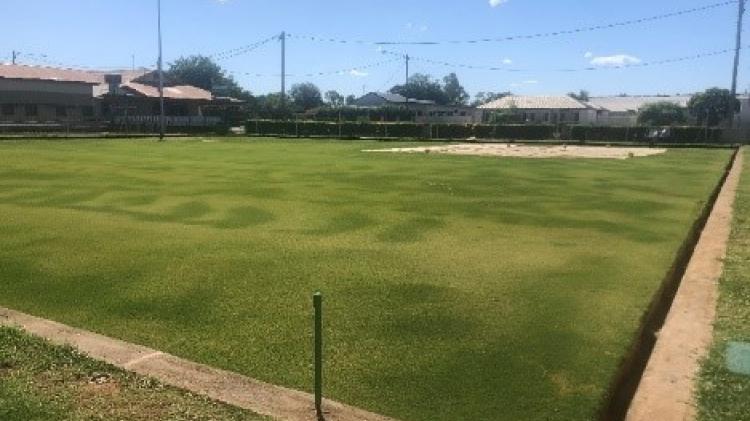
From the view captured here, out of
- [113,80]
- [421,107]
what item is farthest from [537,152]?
[421,107]

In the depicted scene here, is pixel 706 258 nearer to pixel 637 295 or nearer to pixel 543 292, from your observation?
pixel 637 295

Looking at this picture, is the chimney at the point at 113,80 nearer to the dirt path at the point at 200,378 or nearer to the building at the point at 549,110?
the building at the point at 549,110

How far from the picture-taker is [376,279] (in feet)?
25.3

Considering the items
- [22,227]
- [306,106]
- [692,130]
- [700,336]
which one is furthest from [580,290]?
[306,106]

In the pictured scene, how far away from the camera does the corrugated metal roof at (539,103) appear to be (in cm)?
8269

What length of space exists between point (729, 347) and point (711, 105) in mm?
71770

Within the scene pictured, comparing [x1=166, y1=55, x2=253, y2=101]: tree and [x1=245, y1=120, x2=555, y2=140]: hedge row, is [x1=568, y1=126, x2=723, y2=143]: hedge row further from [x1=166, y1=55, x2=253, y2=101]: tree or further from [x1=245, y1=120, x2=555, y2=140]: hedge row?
[x1=166, y1=55, x2=253, y2=101]: tree

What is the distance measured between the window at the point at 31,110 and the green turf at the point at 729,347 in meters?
64.1

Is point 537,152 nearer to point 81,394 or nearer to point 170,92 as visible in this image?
point 81,394

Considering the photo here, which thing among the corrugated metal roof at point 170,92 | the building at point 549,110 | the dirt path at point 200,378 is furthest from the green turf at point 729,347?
the building at point 549,110

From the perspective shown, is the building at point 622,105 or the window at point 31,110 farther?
the building at point 622,105

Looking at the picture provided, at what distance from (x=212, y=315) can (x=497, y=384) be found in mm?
2938

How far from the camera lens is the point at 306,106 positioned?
10956 cm

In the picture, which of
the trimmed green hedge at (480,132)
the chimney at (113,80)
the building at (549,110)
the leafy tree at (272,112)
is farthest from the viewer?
the building at (549,110)
